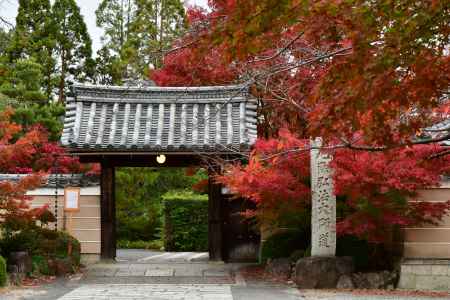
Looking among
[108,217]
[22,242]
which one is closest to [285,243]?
[108,217]

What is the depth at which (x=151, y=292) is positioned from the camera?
40.0 feet

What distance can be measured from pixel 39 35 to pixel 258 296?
24369 millimetres

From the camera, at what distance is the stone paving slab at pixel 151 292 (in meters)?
11.5

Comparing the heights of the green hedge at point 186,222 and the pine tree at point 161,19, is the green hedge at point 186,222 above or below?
below

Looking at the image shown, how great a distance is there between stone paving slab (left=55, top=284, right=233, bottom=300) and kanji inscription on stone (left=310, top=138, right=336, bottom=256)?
186cm

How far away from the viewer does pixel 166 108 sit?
17.9 meters

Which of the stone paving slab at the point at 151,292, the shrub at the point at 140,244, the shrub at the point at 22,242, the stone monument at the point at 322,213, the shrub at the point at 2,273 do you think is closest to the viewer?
the stone paving slab at the point at 151,292

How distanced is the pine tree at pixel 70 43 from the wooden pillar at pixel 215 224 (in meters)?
18.6

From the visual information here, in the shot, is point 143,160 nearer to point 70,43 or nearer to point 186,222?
point 186,222

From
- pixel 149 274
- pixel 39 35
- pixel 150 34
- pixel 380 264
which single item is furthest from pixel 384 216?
pixel 39 35

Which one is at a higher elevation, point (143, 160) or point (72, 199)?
point (143, 160)

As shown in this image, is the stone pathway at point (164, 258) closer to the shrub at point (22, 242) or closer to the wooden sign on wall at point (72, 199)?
the wooden sign on wall at point (72, 199)

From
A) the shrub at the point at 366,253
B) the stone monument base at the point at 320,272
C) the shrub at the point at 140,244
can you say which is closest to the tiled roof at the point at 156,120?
the shrub at the point at 366,253

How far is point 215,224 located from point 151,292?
16.1ft
